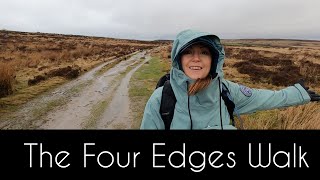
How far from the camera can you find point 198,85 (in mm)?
2627

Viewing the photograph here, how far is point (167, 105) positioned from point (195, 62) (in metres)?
0.42

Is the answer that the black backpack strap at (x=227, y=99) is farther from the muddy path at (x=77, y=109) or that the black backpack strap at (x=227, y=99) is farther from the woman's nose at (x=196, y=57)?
the muddy path at (x=77, y=109)

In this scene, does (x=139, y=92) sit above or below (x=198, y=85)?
below

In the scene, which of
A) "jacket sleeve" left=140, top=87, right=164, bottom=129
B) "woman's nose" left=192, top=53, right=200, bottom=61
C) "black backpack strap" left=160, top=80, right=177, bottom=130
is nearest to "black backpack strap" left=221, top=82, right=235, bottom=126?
"woman's nose" left=192, top=53, right=200, bottom=61

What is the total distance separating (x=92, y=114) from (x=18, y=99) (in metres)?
2.90

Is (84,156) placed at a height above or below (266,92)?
below

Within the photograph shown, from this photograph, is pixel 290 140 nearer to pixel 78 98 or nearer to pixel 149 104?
pixel 149 104

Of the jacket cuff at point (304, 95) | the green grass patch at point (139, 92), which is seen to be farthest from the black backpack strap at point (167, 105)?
the green grass patch at point (139, 92)

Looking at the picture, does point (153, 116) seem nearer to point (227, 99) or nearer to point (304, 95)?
point (227, 99)

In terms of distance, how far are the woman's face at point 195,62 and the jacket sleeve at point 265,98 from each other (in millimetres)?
418

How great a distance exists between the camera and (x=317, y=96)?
3.23 meters

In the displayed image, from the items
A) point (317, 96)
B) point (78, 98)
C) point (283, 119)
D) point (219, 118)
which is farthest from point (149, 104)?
point (78, 98)

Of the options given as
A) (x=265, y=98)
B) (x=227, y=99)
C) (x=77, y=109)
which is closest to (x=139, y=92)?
(x=77, y=109)

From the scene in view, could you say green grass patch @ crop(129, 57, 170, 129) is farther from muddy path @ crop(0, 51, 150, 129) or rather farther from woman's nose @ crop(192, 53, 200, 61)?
woman's nose @ crop(192, 53, 200, 61)
